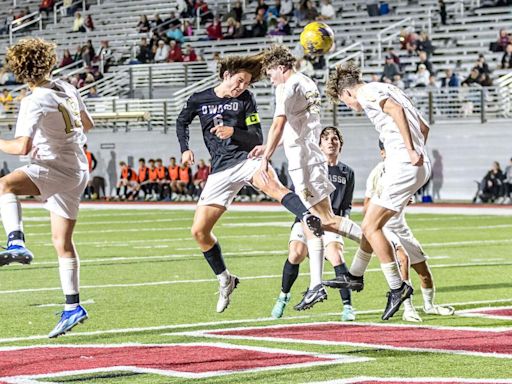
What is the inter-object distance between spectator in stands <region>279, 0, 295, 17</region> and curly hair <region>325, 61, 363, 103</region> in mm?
29713

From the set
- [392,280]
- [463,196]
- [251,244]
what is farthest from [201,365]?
[463,196]

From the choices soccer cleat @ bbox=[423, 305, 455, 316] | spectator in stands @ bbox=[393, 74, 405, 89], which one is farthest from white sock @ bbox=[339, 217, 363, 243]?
spectator in stands @ bbox=[393, 74, 405, 89]

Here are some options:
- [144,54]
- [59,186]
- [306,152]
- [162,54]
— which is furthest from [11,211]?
[144,54]

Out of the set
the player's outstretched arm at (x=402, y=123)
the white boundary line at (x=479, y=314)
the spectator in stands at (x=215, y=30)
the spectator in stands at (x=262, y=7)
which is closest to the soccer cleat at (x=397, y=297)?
the white boundary line at (x=479, y=314)

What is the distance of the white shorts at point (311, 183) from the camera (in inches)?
408

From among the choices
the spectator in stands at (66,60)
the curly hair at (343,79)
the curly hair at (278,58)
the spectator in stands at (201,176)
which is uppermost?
the curly hair at (278,58)

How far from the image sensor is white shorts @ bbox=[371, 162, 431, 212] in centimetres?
966

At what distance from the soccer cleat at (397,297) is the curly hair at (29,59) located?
318 centimetres

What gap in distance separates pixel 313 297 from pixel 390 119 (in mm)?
1592

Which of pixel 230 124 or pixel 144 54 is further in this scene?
pixel 144 54

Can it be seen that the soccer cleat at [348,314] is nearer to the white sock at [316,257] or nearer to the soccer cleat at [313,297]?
the soccer cleat at [313,297]

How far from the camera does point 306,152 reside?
34.2ft

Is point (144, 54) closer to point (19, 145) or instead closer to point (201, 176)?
point (201, 176)

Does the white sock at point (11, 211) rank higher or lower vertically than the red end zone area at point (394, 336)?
higher
